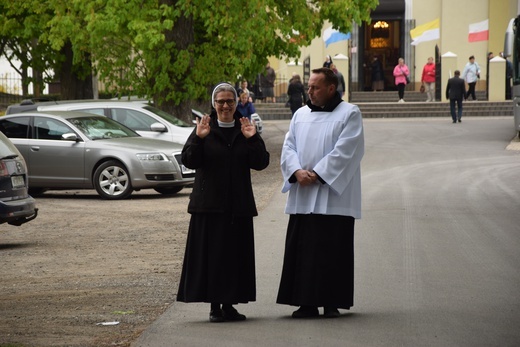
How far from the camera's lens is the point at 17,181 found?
13.0 meters

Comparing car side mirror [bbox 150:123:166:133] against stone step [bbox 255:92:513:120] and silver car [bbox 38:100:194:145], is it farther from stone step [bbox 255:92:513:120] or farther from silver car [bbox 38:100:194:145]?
stone step [bbox 255:92:513:120]

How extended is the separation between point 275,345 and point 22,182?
667cm

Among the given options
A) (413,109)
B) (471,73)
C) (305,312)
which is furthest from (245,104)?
(305,312)

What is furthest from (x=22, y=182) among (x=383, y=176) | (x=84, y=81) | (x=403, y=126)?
(x=403, y=126)

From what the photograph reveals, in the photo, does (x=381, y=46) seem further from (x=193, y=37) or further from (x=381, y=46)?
(x=193, y=37)

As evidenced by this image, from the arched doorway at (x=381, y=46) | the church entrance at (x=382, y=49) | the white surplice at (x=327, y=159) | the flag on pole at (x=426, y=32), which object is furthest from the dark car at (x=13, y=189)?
the church entrance at (x=382, y=49)

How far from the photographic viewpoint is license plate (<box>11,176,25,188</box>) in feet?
42.4

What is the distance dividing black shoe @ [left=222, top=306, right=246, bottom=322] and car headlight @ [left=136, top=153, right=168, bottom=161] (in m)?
Result: 11.0

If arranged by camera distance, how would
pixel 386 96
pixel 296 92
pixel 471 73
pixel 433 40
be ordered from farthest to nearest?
pixel 433 40 < pixel 386 96 < pixel 471 73 < pixel 296 92

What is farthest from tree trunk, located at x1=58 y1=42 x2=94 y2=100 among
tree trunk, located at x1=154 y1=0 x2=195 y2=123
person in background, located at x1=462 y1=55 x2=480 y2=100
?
person in background, located at x1=462 y1=55 x2=480 y2=100

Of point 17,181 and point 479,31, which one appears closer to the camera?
point 17,181

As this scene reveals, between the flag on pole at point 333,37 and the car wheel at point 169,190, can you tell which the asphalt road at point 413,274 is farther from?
the flag on pole at point 333,37

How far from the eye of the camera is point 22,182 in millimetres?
13164

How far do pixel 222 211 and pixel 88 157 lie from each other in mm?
11491
